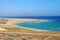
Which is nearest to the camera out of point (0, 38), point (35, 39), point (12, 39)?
point (12, 39)

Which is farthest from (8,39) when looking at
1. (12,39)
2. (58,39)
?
(58,39)

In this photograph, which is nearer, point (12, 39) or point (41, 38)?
point (12, 39)

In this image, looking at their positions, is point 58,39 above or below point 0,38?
below

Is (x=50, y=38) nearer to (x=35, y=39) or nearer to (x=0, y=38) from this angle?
(x=35, y=39)

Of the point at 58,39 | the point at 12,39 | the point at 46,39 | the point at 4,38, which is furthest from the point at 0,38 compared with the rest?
the point at 58,39

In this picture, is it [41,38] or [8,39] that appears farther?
[41,38]

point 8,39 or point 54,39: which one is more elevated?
point 8,39

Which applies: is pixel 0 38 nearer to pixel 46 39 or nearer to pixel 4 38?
pixel 4 38

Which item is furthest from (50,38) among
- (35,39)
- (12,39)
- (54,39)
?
(12,39)

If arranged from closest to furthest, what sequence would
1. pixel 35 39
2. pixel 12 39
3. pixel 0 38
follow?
1. pixel 12 39
2. pixel 0 38
3. pixel 35 39

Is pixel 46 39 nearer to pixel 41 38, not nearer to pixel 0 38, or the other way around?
pixel 41 38
